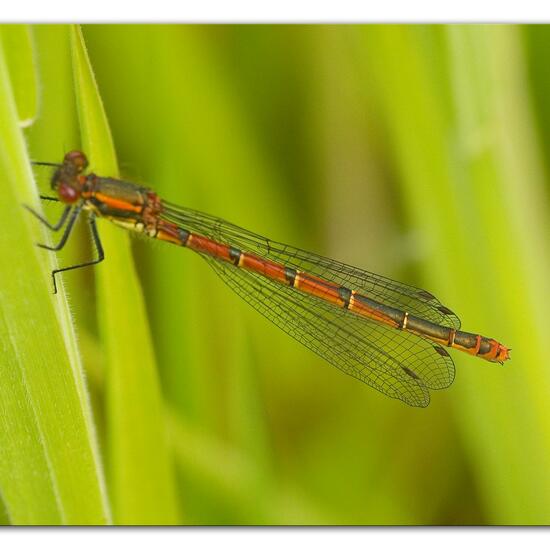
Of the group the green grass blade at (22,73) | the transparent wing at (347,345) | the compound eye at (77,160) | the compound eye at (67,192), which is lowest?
the transparent wing at (347,345)

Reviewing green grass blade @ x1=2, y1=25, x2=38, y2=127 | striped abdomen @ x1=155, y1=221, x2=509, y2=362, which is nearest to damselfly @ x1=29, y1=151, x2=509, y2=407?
striped abdomen @ x1=155, y1=221, x2=509, y2=362

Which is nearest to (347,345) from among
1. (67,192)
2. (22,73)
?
(67,192)

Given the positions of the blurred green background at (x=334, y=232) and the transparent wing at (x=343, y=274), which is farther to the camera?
the transparent wing at (x=343, y=274)

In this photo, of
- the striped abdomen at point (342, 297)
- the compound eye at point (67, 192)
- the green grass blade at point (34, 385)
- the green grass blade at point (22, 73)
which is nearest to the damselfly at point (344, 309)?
the striped abdomen at point (342, 297)

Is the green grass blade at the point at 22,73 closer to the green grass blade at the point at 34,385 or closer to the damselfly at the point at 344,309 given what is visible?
the green grass blade at the point at 34,385

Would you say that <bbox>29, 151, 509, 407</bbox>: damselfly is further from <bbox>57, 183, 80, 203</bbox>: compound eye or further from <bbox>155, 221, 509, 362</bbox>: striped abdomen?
<bbox>57, 183, 80, 203</bbox>: compound eye

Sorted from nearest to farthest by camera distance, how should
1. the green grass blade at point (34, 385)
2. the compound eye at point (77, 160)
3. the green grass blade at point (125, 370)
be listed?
the green grass blade at point (34, 385), the green grass blade at point (125, 370), the compound eye at point (77, 160)
